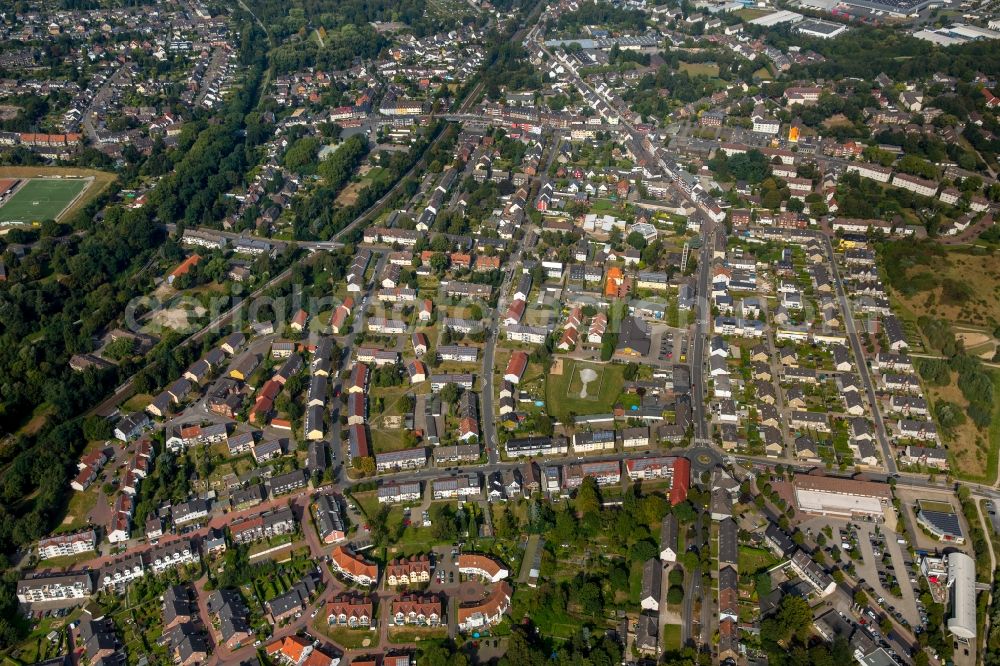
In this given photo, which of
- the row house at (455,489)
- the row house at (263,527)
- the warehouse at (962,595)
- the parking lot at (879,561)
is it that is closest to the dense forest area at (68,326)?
the row house at (263,527)

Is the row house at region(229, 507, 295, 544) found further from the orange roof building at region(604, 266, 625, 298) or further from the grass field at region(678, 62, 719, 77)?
the grass field at region(678, 62, 719, 77)

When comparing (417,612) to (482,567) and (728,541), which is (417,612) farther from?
(728,541)

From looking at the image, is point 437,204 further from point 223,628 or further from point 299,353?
point 223,628

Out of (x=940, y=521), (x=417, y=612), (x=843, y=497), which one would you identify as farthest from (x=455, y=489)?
(x=940, y=521)

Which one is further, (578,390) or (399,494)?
(578,390)

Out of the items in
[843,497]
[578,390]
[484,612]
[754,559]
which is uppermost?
[843,497]

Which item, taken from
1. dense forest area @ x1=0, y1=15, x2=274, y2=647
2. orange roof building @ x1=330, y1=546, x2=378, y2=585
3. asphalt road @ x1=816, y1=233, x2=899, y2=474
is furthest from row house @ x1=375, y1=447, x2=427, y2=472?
asphalt road @ x1=816, y1=233, x2=899, y2=474

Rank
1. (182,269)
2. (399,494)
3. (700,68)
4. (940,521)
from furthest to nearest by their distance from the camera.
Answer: (700,68) → (182,269) → (399,494) → (940,521)

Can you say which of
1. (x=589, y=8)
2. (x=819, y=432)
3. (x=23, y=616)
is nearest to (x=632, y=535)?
(x=819, y=432)
